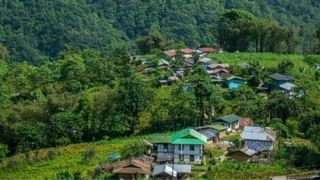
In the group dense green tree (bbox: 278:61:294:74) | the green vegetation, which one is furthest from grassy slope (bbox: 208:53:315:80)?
the green vegetation

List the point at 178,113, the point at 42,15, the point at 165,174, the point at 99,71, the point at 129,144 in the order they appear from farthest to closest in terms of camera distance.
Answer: the point at 42,15 → the point at 99,71 → the point at 178,113 → the point at 129,144 → the point at 165,174

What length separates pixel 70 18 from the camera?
7350 cm

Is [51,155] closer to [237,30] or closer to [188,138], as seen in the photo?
[188,138]

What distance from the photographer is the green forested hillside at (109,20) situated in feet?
235

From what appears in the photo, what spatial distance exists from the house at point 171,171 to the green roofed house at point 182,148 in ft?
5.27

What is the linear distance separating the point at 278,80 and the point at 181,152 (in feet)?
34.8

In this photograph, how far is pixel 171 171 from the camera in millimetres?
27781

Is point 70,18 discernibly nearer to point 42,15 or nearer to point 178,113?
point 42,15

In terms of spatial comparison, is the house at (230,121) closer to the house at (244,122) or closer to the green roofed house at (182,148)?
the house at (244,122)

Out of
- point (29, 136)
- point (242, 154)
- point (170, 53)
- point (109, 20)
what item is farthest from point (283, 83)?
point (109, 20)

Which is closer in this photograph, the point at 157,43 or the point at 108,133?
the point at 108,133

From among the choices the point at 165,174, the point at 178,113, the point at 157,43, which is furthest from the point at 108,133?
the point at 157,43

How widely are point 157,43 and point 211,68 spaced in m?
11.8

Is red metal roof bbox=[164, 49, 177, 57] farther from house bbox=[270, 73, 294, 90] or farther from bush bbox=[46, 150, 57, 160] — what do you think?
bush bbox=[46, 150, 57, 160]
